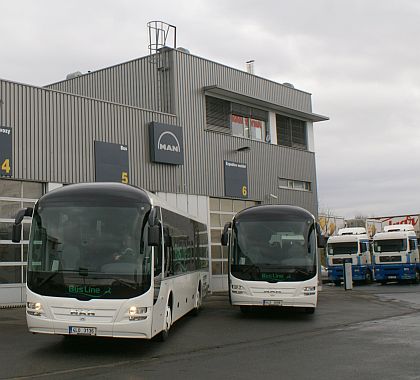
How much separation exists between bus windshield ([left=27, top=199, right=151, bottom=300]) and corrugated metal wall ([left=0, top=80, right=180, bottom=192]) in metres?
9.10

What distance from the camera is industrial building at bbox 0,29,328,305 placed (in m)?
19.1

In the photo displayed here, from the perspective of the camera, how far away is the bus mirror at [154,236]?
1022 cm

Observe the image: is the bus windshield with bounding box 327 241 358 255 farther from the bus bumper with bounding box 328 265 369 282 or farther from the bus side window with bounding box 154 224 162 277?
the bus side window with bounding box 154 224 162 277

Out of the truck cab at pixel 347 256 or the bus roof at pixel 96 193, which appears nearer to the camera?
the bus roof at pixel 96 193

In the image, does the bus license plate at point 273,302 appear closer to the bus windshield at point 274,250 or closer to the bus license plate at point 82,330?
the bus windshield at point 274,250

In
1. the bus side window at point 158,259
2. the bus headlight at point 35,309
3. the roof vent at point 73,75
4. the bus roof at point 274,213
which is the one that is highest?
the roof vent at point 73,75

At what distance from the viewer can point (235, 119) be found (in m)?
29.0

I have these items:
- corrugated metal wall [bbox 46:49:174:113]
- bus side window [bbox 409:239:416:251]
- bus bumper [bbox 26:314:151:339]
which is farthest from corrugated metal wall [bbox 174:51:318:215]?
bus bumper [bbox 26:314:151:339]

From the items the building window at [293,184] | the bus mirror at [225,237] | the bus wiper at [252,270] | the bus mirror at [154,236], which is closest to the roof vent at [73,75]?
the building window at [293,184]

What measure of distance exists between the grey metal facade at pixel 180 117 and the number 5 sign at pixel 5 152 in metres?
1.80

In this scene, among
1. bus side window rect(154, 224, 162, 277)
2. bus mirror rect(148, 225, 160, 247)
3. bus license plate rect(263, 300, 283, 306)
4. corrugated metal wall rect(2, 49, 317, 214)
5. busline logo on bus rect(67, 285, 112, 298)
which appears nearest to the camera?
busline logo on bus rect(67, 285, 112, 298)

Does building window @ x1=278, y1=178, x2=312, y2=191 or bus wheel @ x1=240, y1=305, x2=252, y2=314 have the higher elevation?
building window @ x1=278, y1=178, x2=312, y2=191

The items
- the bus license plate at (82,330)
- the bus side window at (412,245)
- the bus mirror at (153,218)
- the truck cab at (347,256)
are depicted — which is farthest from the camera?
the truck cab at (347,256)

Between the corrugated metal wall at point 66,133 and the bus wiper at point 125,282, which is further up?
the corrugated metal wall at point 66,133
